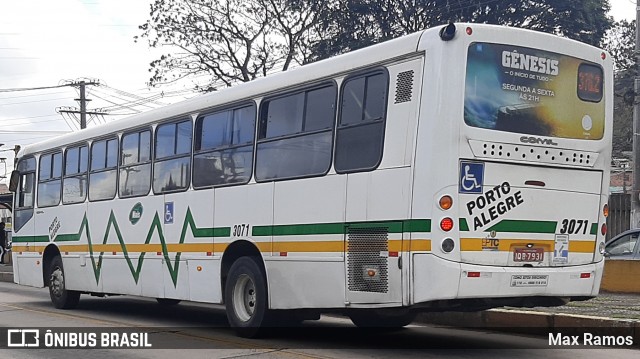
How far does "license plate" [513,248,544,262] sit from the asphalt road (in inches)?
49.8

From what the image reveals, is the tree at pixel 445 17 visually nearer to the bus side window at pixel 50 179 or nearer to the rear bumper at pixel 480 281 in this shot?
the bus side window at pixel 50 179

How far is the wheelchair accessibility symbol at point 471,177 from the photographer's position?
923cm

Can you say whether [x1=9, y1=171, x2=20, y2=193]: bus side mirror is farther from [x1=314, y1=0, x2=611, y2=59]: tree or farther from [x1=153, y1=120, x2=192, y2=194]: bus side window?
[x1=314, y1=0, x2=611, y2=59]: tree

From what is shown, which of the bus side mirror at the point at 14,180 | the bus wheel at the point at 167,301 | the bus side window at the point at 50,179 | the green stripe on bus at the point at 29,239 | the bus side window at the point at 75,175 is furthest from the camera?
the bus side mirror at the point at 14,180

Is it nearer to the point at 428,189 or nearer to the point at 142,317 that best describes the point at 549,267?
the point at 428,189

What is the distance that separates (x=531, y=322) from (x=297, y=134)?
4.19 meters

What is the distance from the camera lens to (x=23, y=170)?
758 inches

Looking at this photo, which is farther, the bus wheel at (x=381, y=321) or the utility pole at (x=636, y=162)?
the utility pole at (x=636, y=162)

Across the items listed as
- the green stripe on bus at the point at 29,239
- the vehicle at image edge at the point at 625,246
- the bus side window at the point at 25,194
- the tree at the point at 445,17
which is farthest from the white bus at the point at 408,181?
the tree at the point at 445,17

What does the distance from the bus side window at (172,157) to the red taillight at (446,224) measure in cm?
525

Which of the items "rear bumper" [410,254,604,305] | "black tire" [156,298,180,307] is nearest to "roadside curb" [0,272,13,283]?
"black tire" [156,298,180,307]

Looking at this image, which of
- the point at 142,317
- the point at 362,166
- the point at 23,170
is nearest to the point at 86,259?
the point at 142,317

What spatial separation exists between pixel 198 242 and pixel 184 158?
4.37 ft

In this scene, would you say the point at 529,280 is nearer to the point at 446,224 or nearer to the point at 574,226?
the point at 574,226
